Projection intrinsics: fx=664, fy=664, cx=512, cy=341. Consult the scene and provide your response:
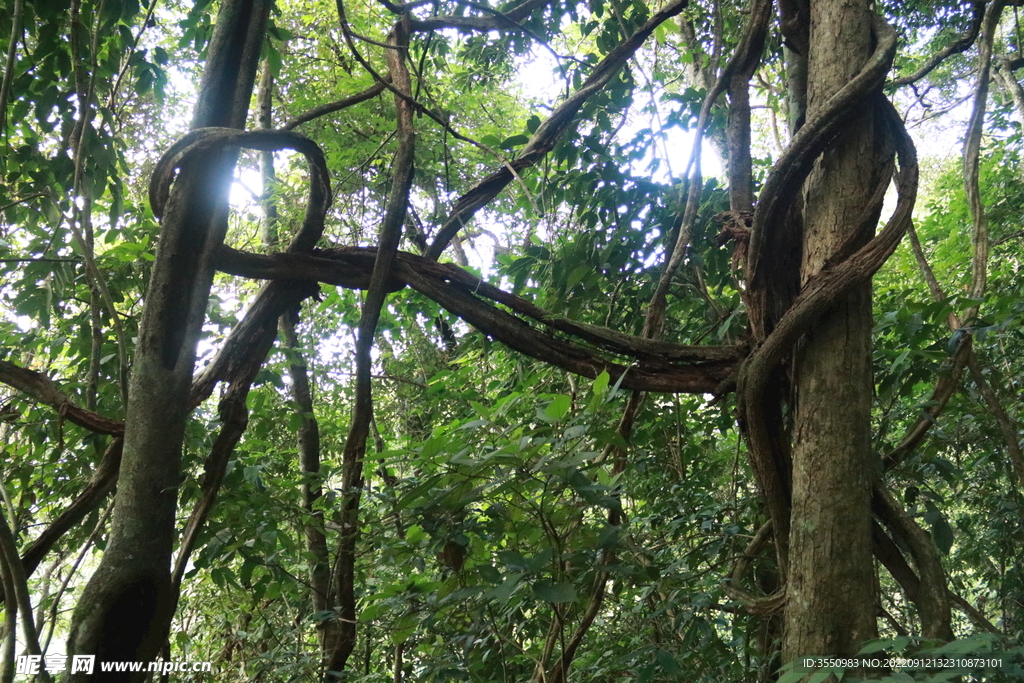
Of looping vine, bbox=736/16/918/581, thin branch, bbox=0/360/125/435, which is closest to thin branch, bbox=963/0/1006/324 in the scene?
looping vine, bbox=736/16/918/581

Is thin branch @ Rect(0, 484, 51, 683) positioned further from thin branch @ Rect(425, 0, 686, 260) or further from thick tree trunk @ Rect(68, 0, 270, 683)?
thin branch @ Rect(425, 0, 686, 260)

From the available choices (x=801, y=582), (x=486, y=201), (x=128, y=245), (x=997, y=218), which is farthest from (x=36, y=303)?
(x=997, y=218)

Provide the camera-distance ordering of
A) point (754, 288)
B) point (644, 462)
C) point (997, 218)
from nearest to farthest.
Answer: point (754, 288)
point (644, 462)
point (997, 218)

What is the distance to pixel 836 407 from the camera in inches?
46.4

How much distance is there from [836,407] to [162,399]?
114cm

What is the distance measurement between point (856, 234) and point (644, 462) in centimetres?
119

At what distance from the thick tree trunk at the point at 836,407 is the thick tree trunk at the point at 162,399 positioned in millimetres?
1065

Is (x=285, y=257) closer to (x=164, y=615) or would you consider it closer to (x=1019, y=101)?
(x=164, y=615)

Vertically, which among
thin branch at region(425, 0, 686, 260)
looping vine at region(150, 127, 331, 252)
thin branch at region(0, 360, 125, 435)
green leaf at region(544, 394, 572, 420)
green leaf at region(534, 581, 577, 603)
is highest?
thin branch at region(425, 0, 686, 260)

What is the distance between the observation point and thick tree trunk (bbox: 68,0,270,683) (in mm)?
978

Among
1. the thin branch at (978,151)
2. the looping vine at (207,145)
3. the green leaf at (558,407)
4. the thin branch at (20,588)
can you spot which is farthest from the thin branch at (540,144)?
the thin branch at (20,588)

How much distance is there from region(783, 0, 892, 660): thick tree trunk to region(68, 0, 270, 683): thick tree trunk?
106 centimetres

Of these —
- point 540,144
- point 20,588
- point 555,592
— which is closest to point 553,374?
point 540,144

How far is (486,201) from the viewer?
5.49ft
